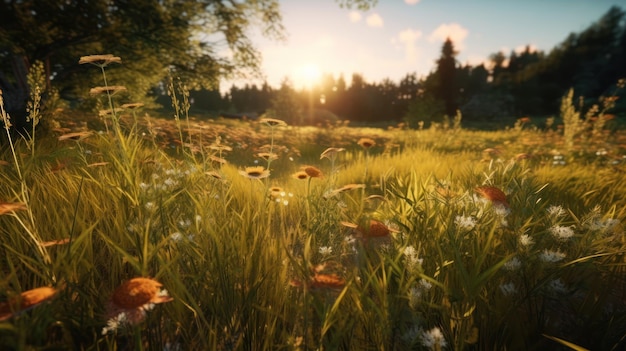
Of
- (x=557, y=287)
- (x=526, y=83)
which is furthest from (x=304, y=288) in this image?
(x=526, y=83)

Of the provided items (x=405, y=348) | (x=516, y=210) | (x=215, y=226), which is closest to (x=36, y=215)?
(x=215, y=226)

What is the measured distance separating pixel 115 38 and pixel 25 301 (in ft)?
30.0

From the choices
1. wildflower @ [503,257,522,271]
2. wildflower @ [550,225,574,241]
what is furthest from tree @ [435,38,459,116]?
wildflower @ [503,257,522,271]

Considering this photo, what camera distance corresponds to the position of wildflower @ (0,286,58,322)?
67 cm

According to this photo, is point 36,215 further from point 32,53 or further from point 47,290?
point 32,53

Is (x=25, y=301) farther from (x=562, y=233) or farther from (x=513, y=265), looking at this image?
(x=562, y=233)

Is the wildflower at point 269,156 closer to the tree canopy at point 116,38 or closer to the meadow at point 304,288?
the meadow at point 304,288

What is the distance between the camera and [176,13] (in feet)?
28.1

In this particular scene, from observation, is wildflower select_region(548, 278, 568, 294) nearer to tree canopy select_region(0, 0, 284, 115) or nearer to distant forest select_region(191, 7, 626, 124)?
tree canopy select_region(0, 0, 284, 115)

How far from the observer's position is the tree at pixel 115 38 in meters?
6.72

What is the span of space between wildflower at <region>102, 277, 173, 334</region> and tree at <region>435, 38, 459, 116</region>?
48.4 meters

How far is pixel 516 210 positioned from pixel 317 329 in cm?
134

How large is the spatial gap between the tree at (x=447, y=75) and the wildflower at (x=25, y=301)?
1910 inches

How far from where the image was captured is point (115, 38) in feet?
25.3
